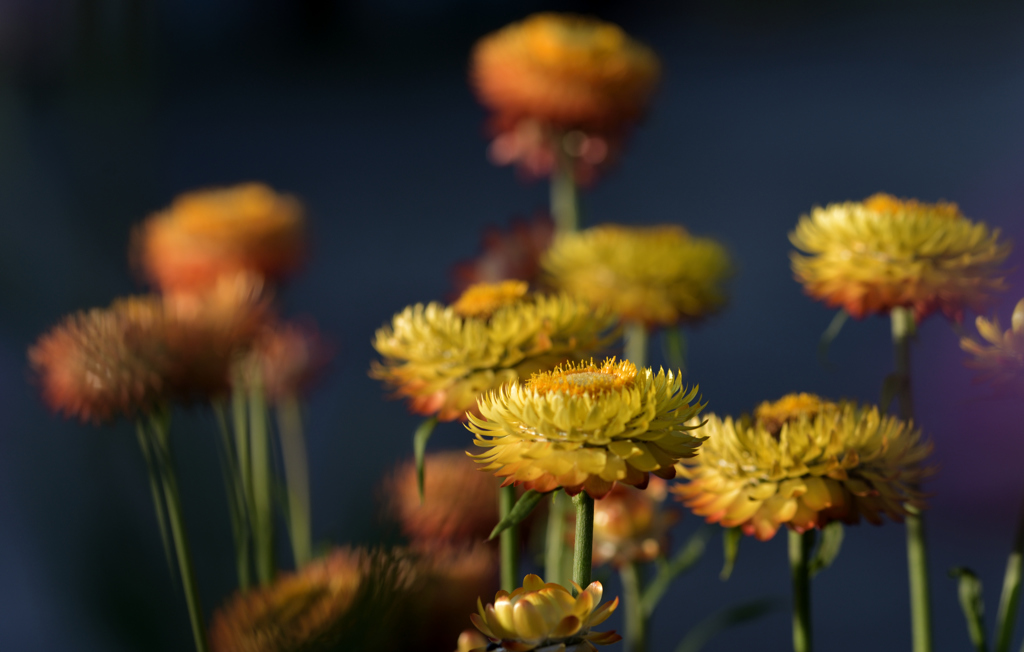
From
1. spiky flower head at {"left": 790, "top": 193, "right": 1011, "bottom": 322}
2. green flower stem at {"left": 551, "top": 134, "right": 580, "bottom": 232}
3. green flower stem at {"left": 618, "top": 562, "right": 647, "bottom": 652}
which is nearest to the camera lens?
spiky flower head at {"left": 790, "top": 193, "right": 1011, "bottom": 322}

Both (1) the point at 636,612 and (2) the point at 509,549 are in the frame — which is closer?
(2) the point at 509,549

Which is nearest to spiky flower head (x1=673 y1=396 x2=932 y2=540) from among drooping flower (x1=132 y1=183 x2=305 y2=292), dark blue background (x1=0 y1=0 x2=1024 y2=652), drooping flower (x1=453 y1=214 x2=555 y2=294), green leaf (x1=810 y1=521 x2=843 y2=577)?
green leaf (x1=810 y1=521 x2=843 y2=577)

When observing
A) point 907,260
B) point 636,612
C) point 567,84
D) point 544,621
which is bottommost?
point 636,612

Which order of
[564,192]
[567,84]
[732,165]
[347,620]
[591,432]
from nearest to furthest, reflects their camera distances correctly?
[347,620] → [591,432] → [567,84] → [564,192] → [732,165]

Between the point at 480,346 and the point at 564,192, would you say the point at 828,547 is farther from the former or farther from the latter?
the point at 564,192

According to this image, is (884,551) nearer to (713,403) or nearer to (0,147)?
(713,403)

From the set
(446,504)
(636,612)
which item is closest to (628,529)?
(636,612)

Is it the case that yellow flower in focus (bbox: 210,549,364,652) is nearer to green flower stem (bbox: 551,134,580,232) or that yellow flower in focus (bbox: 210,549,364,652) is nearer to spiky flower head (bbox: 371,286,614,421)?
spiky flower head (bbox: 371,286,614,421)
